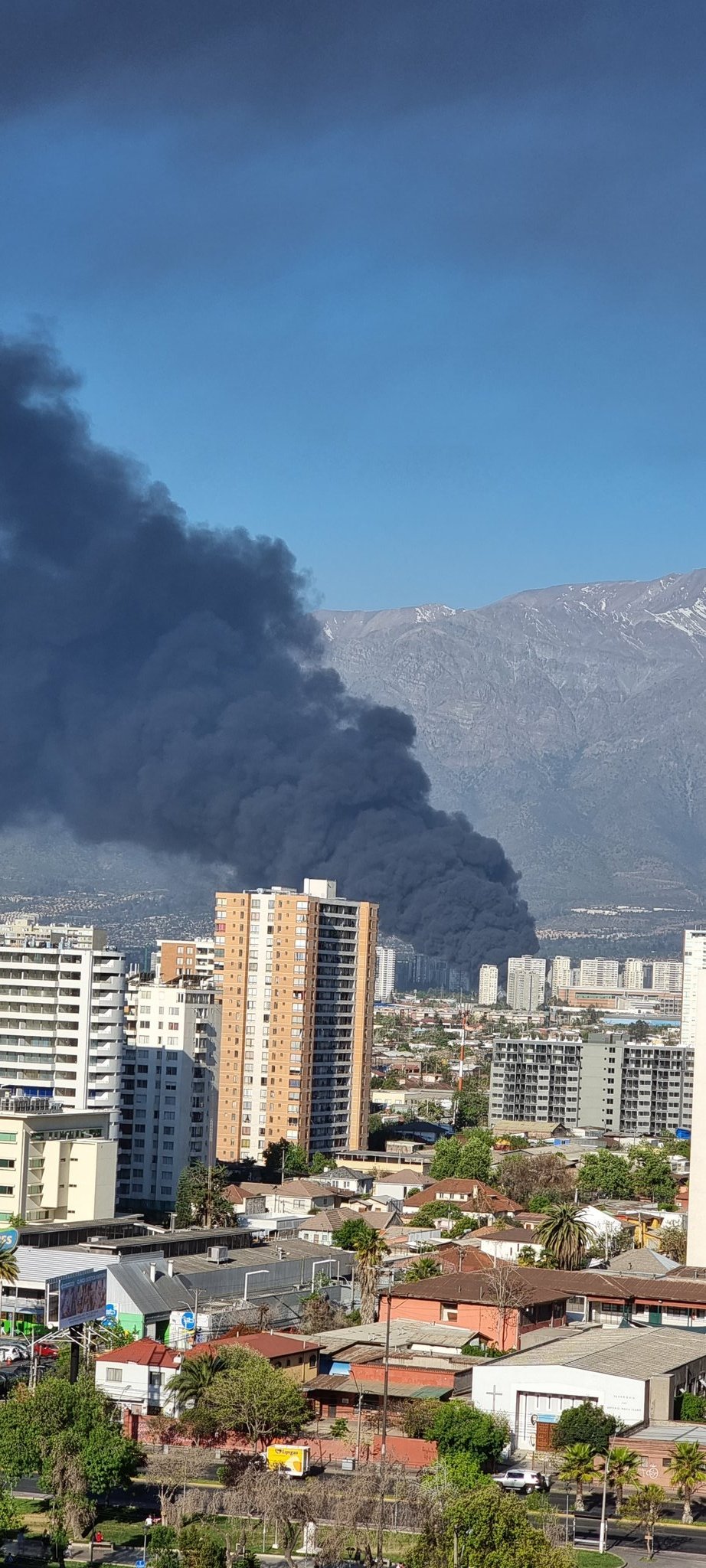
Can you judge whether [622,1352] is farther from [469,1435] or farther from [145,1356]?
[145,1356]

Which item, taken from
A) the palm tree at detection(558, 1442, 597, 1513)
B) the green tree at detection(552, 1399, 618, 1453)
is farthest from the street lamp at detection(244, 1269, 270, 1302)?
the palm tree at detection(558, 1442, 597, 1513)

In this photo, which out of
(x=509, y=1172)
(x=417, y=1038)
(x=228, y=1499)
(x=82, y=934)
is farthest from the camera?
(x=417, y=1038)

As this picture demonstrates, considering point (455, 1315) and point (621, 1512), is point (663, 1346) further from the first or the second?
point (621, 1512)

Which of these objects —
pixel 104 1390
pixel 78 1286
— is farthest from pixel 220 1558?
pixel 78 1286

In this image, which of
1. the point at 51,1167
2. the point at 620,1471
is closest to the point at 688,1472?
the point at 620,1471

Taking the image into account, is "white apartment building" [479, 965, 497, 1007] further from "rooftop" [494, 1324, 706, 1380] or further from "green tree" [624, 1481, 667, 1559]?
"green tree" [624, 1481, 667, 1559]

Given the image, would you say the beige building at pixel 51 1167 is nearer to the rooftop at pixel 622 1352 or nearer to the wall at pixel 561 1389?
the rooftop at pixel 622 1352

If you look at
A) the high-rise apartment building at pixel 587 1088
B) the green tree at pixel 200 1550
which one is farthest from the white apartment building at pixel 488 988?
the green tree at pixel 200 1550
